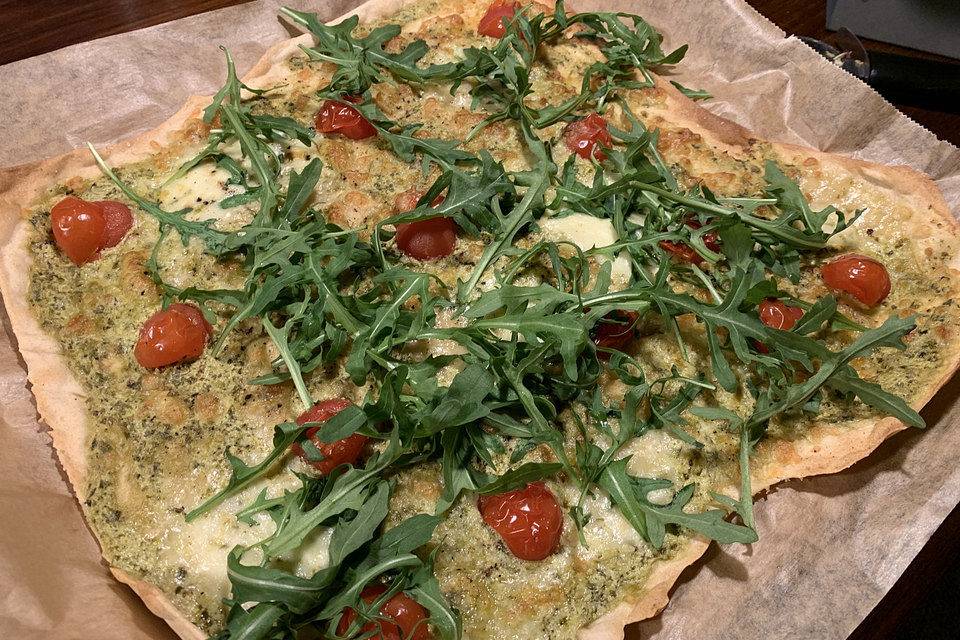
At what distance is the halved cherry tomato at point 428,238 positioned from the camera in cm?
257

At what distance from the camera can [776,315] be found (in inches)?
96.7

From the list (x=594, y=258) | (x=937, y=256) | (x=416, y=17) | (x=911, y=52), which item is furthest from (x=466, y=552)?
(x=911, y=52)

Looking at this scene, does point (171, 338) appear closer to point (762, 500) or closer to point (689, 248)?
point (689, 248)

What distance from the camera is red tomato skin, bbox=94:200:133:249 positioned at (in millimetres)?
2723

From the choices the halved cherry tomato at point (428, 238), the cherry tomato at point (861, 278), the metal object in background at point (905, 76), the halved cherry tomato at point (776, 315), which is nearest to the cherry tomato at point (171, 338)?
the halved cherry tomato at point (428, 238)

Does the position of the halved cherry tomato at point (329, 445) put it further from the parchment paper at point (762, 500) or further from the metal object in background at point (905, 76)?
the metal object in background at point (905, 76)

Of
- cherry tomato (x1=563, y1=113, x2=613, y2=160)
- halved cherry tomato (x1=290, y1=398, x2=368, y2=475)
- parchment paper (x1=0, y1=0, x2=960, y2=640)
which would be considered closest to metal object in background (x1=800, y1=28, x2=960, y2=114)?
parchment paper (x1=0, y1=0, x2=960, y2=640)

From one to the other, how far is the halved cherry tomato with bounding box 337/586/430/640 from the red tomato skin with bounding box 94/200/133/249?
1.69m

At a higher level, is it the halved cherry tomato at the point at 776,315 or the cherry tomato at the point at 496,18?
the cherry tomato at the point at 496,18

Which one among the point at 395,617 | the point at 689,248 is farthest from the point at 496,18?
the point at 395,617

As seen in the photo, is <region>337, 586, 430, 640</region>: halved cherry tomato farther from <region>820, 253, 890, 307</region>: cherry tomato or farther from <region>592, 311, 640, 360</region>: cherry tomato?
<region>820, 253, 890, 307</region>: cherry tomato

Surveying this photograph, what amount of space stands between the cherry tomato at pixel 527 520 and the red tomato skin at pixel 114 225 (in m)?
1.78

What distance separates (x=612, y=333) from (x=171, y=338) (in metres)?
1.49

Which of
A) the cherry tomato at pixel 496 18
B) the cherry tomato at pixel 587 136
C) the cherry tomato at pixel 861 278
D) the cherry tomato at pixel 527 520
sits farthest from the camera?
the cherry tomato at pixel 496 18
